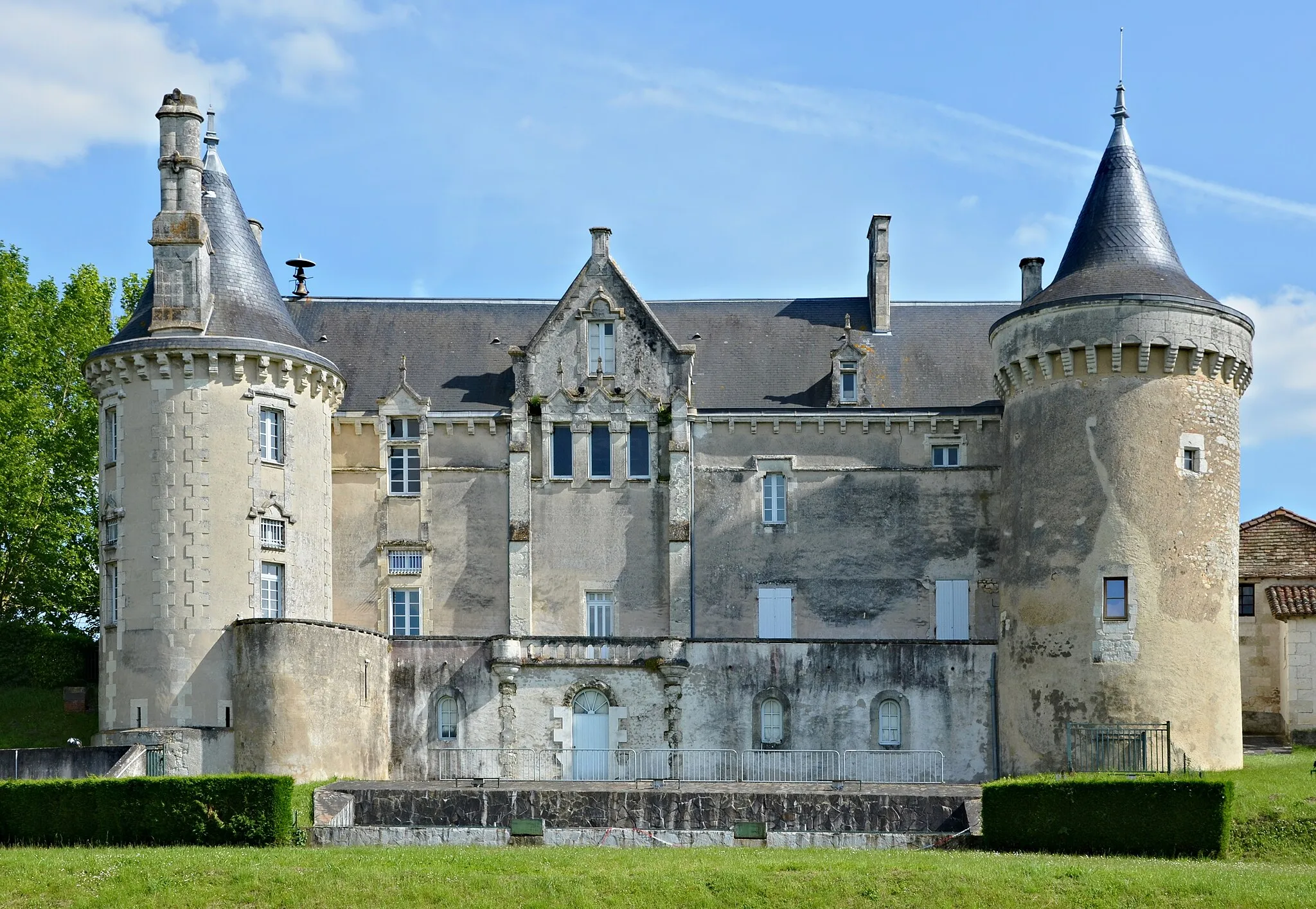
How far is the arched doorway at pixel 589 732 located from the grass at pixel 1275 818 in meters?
14.1

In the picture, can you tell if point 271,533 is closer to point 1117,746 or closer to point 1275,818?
point 1117,746

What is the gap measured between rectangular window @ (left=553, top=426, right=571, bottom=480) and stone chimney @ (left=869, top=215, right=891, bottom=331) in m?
9.18

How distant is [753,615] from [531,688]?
6227 mm

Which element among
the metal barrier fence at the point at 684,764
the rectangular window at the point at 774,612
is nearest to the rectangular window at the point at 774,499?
the rectangular window at the point at 774,612

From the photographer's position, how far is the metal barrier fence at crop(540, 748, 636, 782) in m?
41.5

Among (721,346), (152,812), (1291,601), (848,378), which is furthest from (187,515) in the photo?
(1291,601)

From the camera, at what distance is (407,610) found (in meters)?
44.8

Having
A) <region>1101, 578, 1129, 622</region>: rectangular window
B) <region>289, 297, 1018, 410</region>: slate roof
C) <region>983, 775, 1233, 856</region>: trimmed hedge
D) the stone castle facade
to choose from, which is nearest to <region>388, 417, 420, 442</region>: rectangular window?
the stone castle facade

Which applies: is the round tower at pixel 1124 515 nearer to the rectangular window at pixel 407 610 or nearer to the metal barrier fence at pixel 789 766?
the metal barrier fence at pixel 789 766

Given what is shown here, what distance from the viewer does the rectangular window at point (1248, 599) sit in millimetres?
44094

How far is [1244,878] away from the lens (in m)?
27.4

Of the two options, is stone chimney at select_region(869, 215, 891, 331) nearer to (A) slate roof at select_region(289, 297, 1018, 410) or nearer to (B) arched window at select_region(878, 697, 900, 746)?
(A) slate roof at select_region(289, 297, 1018, 410)

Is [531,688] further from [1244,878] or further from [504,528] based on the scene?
[1244,878]

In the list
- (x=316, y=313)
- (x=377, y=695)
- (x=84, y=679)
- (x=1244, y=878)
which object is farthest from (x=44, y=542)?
(x=1244, y=878)
